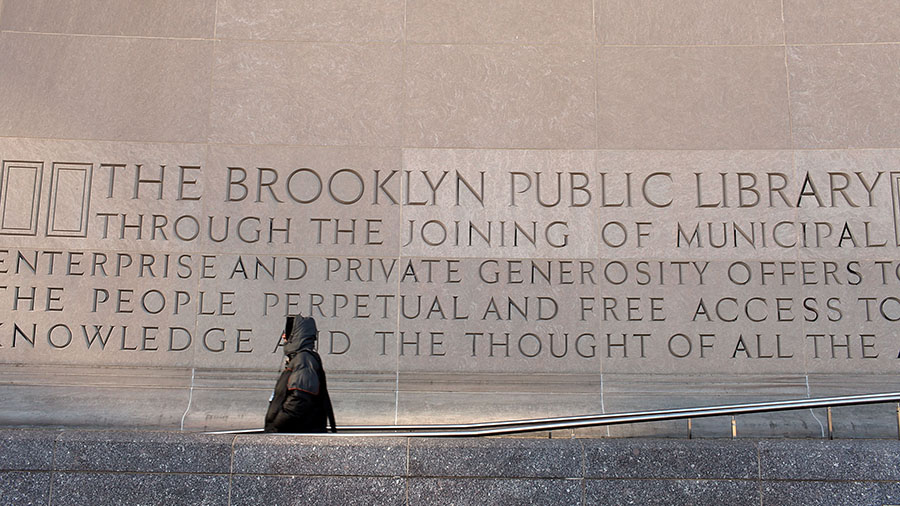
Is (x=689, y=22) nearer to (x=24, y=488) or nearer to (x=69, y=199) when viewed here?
(x=69, y=199)

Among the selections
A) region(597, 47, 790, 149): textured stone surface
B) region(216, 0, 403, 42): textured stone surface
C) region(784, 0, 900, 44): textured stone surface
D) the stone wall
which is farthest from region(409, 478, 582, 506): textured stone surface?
region(784, 0, 900, 44): textured stone surface

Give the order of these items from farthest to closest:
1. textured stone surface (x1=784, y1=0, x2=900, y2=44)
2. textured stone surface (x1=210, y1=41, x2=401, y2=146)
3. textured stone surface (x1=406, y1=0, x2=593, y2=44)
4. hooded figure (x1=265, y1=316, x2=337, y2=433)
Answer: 1. textured stone surface (x1=406, y1=0, x2=593, y2=44)
2. textured stone surface (x1=784, y1=0, x2=900, y2=44)
3. textured stone surface (x1=210, y1=41, x2=401, y2=146)
4. hooded figure (x1=265, y1=316, x2=337, y2=433)

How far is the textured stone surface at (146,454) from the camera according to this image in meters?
6.66

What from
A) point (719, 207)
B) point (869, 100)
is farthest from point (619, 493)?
point (869, 100)

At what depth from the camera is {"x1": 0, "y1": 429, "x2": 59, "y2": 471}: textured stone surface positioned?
676 centimetres

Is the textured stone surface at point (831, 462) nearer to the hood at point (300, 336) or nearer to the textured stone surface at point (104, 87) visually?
the hood at point (300, 336)

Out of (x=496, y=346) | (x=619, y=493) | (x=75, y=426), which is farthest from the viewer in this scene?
(x=496, y=346)

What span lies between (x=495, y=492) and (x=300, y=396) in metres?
2.05

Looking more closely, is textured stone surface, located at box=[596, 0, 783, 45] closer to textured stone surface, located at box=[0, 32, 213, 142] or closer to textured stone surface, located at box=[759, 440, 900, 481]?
textured stone surface, located at box=[0, 32, 213, 142]

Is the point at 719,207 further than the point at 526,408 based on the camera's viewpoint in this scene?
Yes

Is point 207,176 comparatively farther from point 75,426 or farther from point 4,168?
point 75,426

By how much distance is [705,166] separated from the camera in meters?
11.0

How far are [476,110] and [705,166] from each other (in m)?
3.13

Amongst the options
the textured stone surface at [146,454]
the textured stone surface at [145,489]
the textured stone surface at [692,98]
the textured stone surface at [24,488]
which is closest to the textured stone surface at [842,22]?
the textured stone surface at [692,98]
